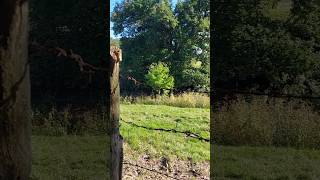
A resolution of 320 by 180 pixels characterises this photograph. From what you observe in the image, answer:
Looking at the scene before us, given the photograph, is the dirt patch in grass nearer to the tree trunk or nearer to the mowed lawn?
the mowed lawn

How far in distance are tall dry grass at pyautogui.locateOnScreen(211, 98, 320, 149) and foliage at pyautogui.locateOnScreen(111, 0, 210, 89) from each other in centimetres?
51

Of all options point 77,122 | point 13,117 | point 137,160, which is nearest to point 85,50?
point 77,122

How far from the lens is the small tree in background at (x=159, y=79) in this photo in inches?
110

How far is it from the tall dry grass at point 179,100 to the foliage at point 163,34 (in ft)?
0.21

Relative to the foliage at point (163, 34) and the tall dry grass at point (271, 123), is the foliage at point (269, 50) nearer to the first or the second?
the tall dry grass at point (271, 123)

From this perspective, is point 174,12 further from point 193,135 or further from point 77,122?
point 77,122

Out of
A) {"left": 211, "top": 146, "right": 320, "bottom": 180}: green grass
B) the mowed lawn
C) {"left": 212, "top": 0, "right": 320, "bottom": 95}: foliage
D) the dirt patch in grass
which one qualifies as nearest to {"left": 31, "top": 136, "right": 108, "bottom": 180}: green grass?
the mowed lawn

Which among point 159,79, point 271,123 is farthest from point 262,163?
point 159,79

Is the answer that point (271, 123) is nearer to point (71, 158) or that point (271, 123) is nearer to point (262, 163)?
point (262, 163)

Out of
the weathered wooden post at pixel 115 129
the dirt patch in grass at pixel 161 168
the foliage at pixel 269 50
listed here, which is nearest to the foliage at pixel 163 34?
the weathered wooden post at pixel 115 129

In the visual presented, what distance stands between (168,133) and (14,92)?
4.55ft

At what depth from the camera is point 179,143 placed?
9.16 ft

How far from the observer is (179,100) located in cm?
280

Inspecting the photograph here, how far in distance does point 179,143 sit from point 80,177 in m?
0.71
